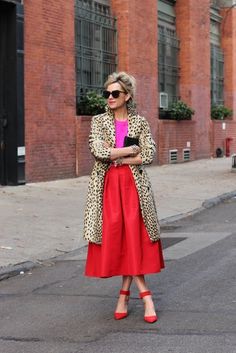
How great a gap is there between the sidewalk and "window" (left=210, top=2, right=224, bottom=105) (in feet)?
33.4

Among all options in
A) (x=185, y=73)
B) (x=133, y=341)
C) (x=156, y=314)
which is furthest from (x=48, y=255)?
(x=185, y=73)

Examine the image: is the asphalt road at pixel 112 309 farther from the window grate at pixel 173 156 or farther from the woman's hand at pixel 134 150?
the window grate at pixel 173 156

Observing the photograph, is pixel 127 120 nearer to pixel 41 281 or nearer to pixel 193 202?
pixel 41 281

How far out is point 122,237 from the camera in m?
5.16

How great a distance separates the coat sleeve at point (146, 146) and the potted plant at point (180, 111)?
19338 millimetres

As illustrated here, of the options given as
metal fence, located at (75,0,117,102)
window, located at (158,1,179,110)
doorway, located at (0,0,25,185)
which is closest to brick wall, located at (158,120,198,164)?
window, located at (158,1,179,110)

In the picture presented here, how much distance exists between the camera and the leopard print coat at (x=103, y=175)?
5180mm

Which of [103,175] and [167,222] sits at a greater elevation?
[103,175]

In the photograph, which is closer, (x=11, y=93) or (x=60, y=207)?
(x=60, y=207)

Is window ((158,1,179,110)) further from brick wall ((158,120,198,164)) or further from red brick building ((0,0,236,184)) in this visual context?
brick wall ((158,120,198,164))

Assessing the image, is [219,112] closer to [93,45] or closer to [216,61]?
[216,61]

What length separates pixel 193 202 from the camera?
13.8m

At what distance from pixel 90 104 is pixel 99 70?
213cm

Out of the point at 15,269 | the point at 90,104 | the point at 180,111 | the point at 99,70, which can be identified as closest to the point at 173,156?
the point at 180,111
